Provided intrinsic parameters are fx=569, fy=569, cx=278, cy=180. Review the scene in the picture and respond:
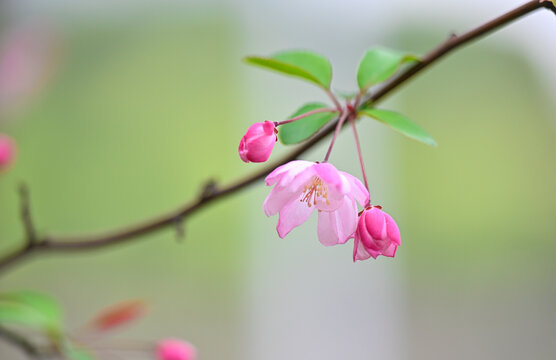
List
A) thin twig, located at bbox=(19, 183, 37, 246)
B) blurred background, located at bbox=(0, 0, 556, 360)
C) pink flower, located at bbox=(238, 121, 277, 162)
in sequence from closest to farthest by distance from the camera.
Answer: pink flower, located at bbox=(238, 121, 277, 162), thin twig, located at bbox=(19, 183, 37, 246), blurred background, located at bbox=(0, 0, 556, 360)

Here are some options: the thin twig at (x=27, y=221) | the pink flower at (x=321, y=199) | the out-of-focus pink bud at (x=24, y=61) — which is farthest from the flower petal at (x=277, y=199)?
the out-of-focus pink bud at (x=24, y=61)

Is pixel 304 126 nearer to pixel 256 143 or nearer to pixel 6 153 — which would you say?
pixel 256 143

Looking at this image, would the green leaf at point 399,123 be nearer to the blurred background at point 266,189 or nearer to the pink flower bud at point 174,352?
the pink flower bud at point 174,352

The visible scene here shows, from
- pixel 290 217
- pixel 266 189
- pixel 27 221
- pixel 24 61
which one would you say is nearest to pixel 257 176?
pixel 290 217

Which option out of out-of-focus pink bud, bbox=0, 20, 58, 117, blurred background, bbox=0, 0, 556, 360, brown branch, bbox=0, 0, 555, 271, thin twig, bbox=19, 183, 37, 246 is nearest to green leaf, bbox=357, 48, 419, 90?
brown branch, bbox=0, 0, 555, 271

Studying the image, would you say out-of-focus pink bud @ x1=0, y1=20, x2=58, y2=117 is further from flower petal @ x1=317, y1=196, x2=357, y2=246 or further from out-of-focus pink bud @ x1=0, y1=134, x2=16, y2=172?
flower petal @ x1=317, y1=196, x2=357, y2=246

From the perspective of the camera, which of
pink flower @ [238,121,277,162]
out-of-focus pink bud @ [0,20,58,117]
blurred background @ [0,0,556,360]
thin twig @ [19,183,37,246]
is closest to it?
pink flower @ [238,121,277,162]
